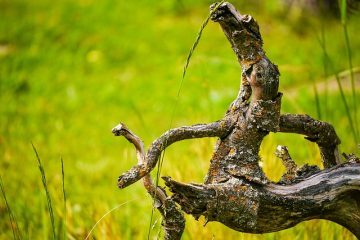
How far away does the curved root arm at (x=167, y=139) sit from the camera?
107 centimetres

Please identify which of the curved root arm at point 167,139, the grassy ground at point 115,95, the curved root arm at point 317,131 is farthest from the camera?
the grassy ground at point 115,95

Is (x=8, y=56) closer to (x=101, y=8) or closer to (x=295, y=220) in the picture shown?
(x=101, y=8)

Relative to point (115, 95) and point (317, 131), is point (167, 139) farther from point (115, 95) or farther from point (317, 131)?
point (115, 95)

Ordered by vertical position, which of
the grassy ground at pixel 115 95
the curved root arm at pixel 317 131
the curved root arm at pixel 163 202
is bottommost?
the curved root arm at pixel 163 202

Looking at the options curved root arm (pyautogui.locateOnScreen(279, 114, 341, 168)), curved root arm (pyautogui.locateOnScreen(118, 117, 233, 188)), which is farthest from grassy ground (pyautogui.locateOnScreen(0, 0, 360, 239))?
curved root arm (pyautogui.locateOnScreen(118, 117, 233, 188))

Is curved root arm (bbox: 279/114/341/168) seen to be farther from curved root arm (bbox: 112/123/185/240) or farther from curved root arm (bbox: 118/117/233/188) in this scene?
curved root arm (bbox: 112/123/185/240)

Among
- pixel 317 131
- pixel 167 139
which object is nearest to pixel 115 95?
pixel 317 131

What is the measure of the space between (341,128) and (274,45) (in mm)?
2636

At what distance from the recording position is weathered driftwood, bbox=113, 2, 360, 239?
1171 millimetres

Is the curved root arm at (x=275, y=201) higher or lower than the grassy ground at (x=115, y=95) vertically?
lower

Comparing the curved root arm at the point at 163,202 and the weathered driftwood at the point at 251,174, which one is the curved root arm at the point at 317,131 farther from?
the curved root arm at the point at 163,202

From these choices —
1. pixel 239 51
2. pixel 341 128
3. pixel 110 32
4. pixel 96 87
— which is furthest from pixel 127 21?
pixel 239 51

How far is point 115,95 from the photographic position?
5398mm

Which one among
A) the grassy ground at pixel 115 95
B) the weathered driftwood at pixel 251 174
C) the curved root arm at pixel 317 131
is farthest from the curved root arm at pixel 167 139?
the grassy ground at pixel 115 95
